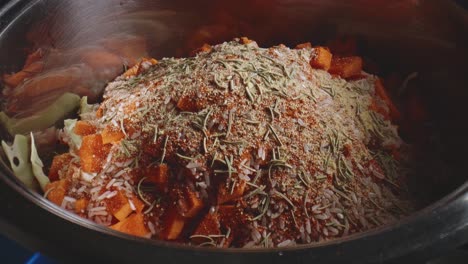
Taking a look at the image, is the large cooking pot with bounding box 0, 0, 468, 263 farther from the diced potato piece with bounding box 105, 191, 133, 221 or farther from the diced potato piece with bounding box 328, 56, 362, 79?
the diced potato piece with bounding box 105, 191, 133, 221

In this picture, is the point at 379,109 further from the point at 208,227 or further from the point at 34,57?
the point at 34,57

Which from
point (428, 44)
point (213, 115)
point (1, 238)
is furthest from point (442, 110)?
point (1, 238)

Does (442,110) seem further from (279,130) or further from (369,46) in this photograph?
(279,130)

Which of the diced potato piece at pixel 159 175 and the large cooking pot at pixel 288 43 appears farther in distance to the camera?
the diced potato piece at pixel 159 175

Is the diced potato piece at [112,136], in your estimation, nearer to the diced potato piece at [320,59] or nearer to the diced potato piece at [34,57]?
the diced potato piece at [34,57]

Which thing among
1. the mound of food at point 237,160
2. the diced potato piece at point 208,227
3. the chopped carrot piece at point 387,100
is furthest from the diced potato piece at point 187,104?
the chopped carrot piece at point 387,100

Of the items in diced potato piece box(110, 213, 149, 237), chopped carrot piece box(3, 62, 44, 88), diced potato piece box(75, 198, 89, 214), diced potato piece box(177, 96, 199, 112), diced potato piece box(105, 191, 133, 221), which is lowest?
diced potato piece box(110, 213, 149, 237)

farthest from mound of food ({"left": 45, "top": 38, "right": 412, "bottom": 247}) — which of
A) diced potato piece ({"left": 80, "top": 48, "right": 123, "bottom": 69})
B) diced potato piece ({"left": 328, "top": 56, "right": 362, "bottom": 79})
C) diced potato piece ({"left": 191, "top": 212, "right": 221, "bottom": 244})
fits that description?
diced potato piece ({"left": 80, "top": 48, "right": 123, "bottom": 69})
